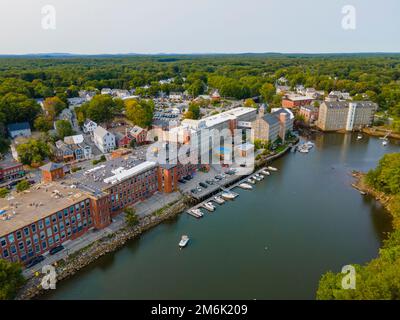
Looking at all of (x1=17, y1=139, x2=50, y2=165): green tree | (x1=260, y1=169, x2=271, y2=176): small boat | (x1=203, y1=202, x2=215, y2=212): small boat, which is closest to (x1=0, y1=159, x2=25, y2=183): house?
(x1=17, y1=139, x2=50, y2=165): green tree

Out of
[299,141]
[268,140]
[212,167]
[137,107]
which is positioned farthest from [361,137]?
[137,107]

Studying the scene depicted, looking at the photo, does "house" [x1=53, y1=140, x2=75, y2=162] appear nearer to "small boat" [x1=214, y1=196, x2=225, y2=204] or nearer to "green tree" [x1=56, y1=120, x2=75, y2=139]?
"green tree" [x1=56, y1=120, x2=75, y2=139]

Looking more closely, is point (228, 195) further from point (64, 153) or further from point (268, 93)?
point (268, 93)

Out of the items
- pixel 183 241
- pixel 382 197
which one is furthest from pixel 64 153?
pixel 382 197

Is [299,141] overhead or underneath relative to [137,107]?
underneath

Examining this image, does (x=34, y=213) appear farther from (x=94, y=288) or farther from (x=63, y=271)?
(x=94, y=288)

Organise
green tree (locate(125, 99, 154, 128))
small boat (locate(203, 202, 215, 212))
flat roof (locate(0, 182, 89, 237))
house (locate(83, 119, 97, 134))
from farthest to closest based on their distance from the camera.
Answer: green tree (locate(125, 99, 154, 128)) → house (locate(83, 119, 97, 134)) → small boat (locate(203, 202, 215, 212)) → flat roof (locate(0, 182, 89, 237))
